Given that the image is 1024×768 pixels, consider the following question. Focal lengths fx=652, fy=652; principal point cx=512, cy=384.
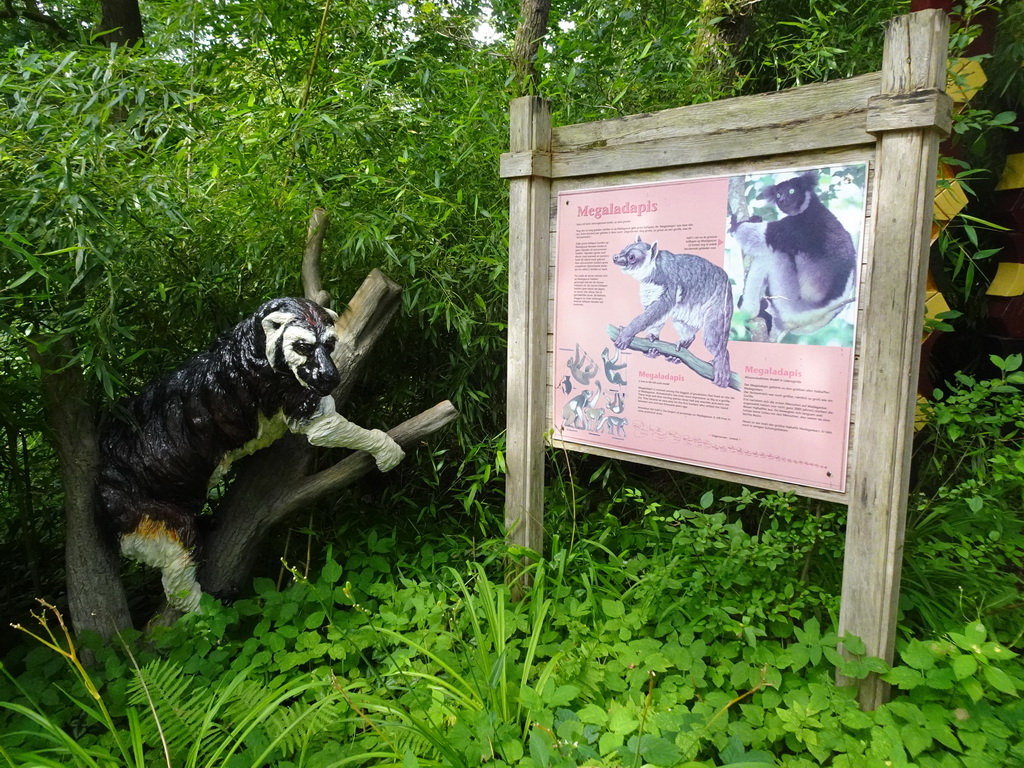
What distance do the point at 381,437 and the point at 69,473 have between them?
1.19m

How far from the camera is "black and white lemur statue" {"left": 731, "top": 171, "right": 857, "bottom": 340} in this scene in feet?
6.31

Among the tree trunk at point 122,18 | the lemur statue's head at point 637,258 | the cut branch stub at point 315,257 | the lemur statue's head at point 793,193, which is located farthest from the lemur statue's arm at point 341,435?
the tree trunk at point 122,18

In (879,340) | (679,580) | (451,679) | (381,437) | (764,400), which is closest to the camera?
(879,340)

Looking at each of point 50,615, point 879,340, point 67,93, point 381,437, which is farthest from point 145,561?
point 879,340

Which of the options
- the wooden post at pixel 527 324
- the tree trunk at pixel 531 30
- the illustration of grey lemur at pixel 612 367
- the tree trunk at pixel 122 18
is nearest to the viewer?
the illustration of grey lemur at pixel 612 367

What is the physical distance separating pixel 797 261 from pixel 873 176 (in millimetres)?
300

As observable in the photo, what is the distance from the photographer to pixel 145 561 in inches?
101

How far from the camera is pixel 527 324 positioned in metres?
2.60

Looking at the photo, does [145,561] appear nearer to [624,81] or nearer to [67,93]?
[67,93]

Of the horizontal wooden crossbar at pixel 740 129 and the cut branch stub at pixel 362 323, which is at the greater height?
the horizontal wooden crossbar at pixel 740 129

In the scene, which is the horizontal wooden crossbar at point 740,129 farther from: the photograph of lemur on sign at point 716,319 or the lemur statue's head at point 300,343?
the lemur statue's head at point 300,343

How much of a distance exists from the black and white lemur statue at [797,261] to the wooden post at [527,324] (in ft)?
2.61

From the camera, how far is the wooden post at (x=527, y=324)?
2.54 m

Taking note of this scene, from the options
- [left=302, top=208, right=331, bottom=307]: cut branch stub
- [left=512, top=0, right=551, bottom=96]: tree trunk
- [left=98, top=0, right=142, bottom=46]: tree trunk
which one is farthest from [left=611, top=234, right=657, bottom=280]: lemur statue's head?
[left=98, top=0, right=142, bottom=46]: tree trunk
